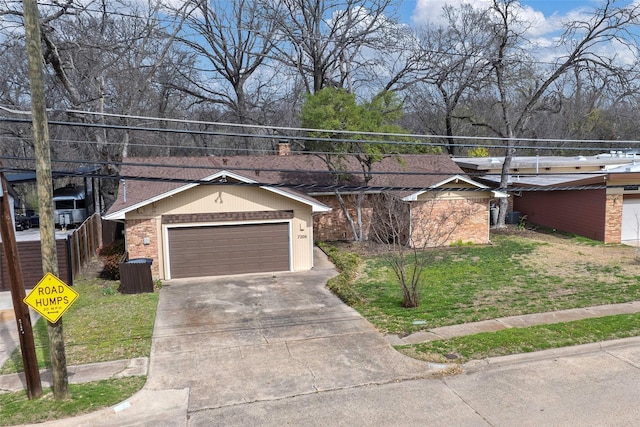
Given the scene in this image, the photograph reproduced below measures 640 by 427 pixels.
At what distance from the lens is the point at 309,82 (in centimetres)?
3441

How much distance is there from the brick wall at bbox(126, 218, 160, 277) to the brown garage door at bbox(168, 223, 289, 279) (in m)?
0.48

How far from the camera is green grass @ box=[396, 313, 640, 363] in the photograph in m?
9.88

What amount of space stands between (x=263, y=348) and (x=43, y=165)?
5.28 meters

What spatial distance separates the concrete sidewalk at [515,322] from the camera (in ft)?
35.3

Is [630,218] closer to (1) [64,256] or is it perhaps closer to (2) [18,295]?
(1) [64,256]

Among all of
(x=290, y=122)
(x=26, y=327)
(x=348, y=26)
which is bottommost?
(x=26, y=327)

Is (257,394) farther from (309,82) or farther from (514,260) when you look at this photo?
(309,82)

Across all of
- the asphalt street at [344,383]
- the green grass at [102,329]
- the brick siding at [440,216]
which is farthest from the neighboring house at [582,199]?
the green grass at [102,329]

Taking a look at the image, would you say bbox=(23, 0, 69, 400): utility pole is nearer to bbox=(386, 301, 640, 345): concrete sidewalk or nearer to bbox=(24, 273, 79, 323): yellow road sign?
bbox=(24, 273, 79, 323): yellow road sign

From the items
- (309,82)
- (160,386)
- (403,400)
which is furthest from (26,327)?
(309,82)

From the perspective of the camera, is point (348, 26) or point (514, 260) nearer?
point (514, 260)

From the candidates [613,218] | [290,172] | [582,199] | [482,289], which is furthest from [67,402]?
[582,199]

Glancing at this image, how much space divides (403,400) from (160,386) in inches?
158

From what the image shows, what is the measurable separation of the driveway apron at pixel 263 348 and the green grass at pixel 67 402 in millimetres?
516
